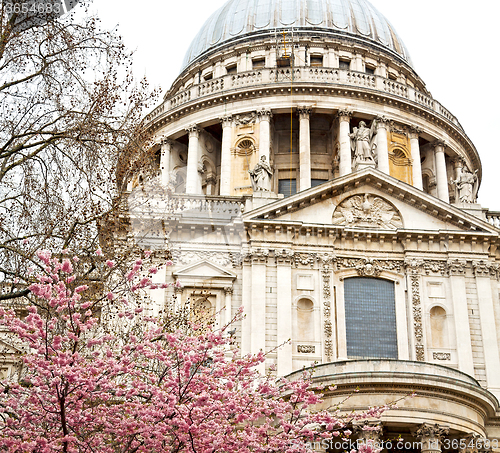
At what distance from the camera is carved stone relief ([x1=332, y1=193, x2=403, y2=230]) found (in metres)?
30.2

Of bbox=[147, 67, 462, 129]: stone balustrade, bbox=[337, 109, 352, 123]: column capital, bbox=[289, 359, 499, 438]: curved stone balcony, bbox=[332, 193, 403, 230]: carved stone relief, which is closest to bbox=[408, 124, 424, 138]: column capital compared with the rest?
bbox=[147, 67, 462, 129]: stone balustrade

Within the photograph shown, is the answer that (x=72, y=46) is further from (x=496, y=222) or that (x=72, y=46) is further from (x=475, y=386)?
(x=496, y=222)

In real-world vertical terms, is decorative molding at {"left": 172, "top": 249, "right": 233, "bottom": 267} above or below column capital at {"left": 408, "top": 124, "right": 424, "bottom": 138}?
below

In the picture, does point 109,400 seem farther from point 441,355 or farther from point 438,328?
point 438,328

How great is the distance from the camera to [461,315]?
2877 cm

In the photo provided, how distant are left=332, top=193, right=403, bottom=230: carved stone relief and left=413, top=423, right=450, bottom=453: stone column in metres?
9.02

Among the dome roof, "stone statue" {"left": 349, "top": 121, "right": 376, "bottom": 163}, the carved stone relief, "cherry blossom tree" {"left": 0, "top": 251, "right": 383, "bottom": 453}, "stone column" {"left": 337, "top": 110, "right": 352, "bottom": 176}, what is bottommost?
"cherry blossom tree" {"left": 0, "top": 251, "right": 383, "bottom": 453}

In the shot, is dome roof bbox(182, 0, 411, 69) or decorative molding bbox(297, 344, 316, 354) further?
dome roof bbox(182, 0, 411, 69)

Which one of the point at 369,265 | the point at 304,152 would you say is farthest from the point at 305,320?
the point at 304,152

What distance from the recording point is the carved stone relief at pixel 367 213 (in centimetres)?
3023

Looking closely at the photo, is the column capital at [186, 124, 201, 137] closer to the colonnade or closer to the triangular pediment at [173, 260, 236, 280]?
the colonnade

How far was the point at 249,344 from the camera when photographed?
27.6 metres

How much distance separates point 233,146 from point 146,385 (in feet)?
99.6

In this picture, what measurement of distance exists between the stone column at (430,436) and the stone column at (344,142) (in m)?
20.0
